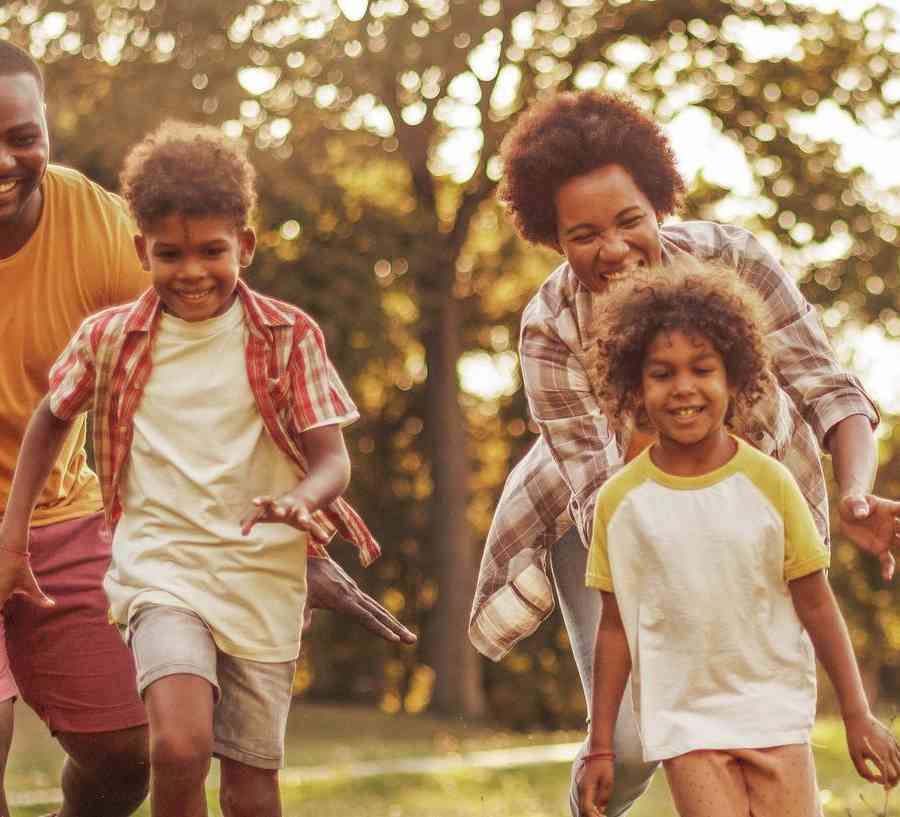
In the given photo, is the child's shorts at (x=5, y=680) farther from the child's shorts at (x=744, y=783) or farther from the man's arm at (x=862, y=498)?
the man's arm at (x=862, y=498)

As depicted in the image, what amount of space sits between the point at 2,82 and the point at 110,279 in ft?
1.97

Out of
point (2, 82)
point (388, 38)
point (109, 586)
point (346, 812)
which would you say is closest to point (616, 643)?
point (109, 586)

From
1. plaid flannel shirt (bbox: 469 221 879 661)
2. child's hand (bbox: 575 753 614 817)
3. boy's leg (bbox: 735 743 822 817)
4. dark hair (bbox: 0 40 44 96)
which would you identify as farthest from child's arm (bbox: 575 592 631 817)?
dark hair (bbox: 0 40 44 96)

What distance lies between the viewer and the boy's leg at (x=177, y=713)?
13.0 ft

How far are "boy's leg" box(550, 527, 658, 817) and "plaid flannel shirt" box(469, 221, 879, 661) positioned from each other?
8 centimetres

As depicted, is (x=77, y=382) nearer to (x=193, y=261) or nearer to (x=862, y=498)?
(x=193, y=261)

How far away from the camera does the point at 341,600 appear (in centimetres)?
453

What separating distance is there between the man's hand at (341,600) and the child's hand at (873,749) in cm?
121

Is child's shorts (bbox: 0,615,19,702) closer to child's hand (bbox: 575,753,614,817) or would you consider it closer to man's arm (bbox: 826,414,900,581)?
child's hand (bbox: 575,753,614,817)

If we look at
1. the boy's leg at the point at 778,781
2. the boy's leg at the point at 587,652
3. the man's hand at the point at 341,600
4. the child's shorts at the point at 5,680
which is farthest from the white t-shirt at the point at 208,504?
the boy's leg at the point at 778,781

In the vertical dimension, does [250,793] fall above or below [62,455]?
below

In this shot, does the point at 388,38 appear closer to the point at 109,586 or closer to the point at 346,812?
the point at 346,812

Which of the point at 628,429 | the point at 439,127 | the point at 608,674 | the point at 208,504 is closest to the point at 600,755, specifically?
the point at 608,674

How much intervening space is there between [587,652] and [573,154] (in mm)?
1357
